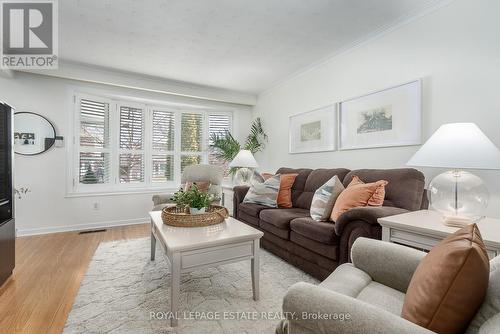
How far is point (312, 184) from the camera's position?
2977 mm

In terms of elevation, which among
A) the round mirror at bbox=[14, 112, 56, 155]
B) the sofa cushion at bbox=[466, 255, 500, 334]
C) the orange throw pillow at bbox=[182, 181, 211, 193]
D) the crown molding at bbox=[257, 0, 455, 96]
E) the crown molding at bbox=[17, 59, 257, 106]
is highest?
the crown molding at bbox=[257, 0, 455, 96]

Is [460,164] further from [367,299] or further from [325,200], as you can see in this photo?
[325,200]

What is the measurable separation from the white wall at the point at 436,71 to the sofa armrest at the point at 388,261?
1.27 metres

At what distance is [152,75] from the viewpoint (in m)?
3.86

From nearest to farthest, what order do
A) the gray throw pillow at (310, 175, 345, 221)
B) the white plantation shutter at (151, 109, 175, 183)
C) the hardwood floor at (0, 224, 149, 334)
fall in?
A: the hardwood floor at (0, 224, 149, 334) → the gray throw pillow at (310, 175, 345, 221) → the white plantation shutter at (151, 109, 175, 183)

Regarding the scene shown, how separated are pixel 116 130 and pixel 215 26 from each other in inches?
102

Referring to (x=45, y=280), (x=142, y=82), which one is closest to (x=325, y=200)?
(x=45, y=280)

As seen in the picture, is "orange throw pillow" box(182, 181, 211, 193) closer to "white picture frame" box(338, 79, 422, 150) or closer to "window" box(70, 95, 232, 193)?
"window" box(70, 95, 232, 193)

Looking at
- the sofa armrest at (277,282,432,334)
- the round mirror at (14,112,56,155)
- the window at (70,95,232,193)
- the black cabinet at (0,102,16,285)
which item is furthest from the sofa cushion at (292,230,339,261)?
the round mirror at (14,112,56,155)

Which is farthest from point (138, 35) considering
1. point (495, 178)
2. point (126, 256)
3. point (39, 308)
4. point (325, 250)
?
point (495, 178)

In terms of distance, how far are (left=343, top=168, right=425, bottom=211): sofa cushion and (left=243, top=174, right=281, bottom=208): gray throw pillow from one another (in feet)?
3.91

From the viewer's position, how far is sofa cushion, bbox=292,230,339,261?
75.0 inches

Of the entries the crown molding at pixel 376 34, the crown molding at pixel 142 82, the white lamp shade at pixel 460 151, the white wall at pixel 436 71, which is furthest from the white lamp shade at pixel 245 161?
the white lamp shade at pixel 460 151

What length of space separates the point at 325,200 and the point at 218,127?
3.20 meters
